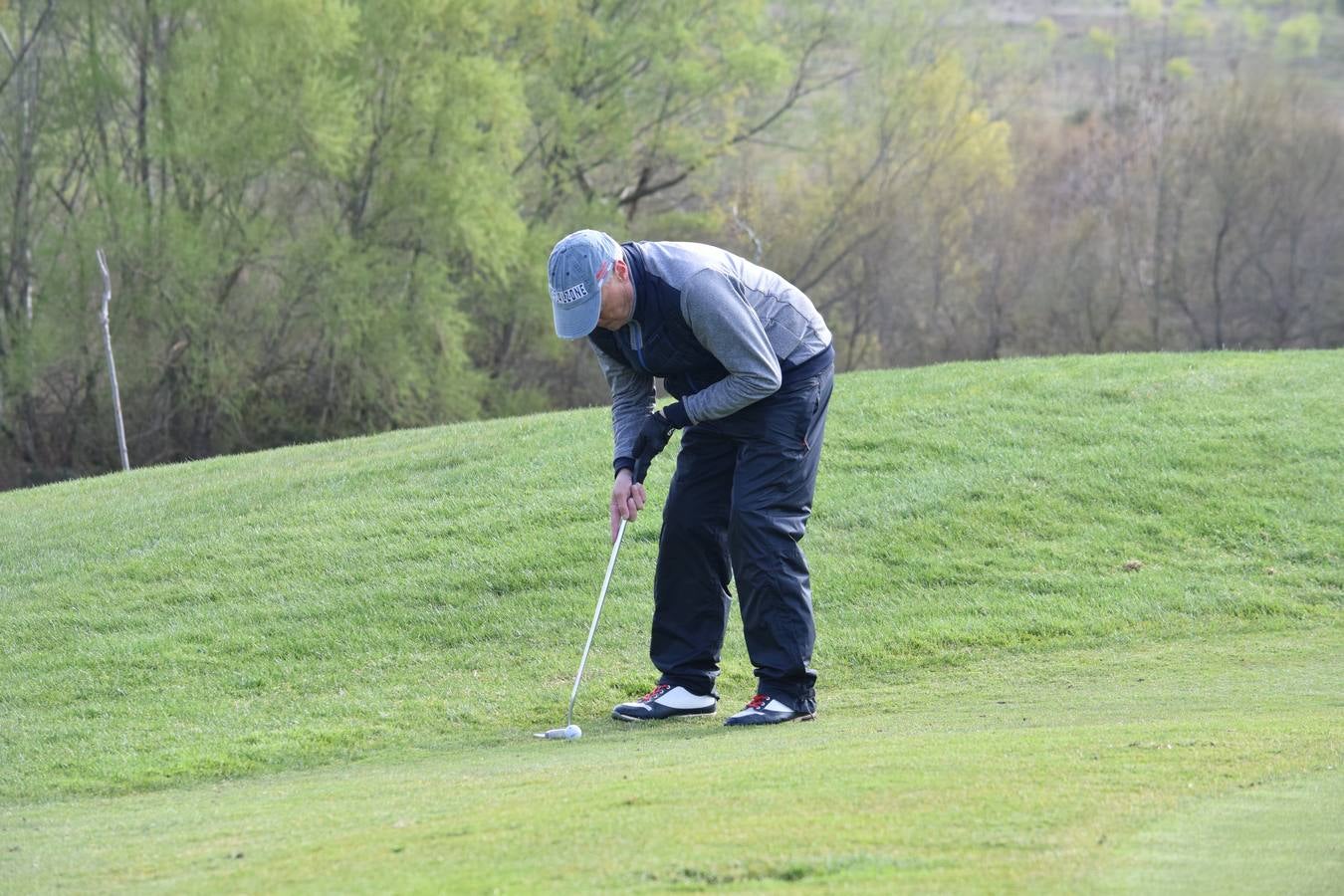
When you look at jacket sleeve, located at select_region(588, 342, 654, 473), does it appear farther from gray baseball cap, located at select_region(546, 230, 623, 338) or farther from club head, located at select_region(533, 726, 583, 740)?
club head, located at select_region(533, 726, 583, 740)

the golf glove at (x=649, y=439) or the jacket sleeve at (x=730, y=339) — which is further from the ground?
the jacket sleeve at (x=730, y=339)

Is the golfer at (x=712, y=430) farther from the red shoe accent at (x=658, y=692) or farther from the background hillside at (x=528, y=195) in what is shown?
the background hillside at (x=528, y=195)

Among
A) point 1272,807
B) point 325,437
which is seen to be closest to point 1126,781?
point 1272,807

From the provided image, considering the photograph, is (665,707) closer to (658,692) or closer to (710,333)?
(658,692)

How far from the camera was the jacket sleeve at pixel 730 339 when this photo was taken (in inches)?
255

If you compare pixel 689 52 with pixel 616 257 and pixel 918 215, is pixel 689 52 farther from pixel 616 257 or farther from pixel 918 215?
pixel 616 257

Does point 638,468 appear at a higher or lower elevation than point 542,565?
higher

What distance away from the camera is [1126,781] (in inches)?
190

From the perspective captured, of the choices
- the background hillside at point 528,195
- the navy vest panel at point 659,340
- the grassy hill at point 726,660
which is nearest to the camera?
the grassy hill at point 726,660

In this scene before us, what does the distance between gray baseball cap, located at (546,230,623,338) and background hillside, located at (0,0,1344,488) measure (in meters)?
26.9

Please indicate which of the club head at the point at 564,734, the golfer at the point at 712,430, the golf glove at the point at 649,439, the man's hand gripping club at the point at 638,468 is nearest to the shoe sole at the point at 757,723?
the golfer at the point at 712,430

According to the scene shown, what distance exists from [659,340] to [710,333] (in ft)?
1.14

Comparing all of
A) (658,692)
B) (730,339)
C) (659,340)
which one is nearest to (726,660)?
(658,692)

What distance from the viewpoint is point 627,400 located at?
24.1 ft
